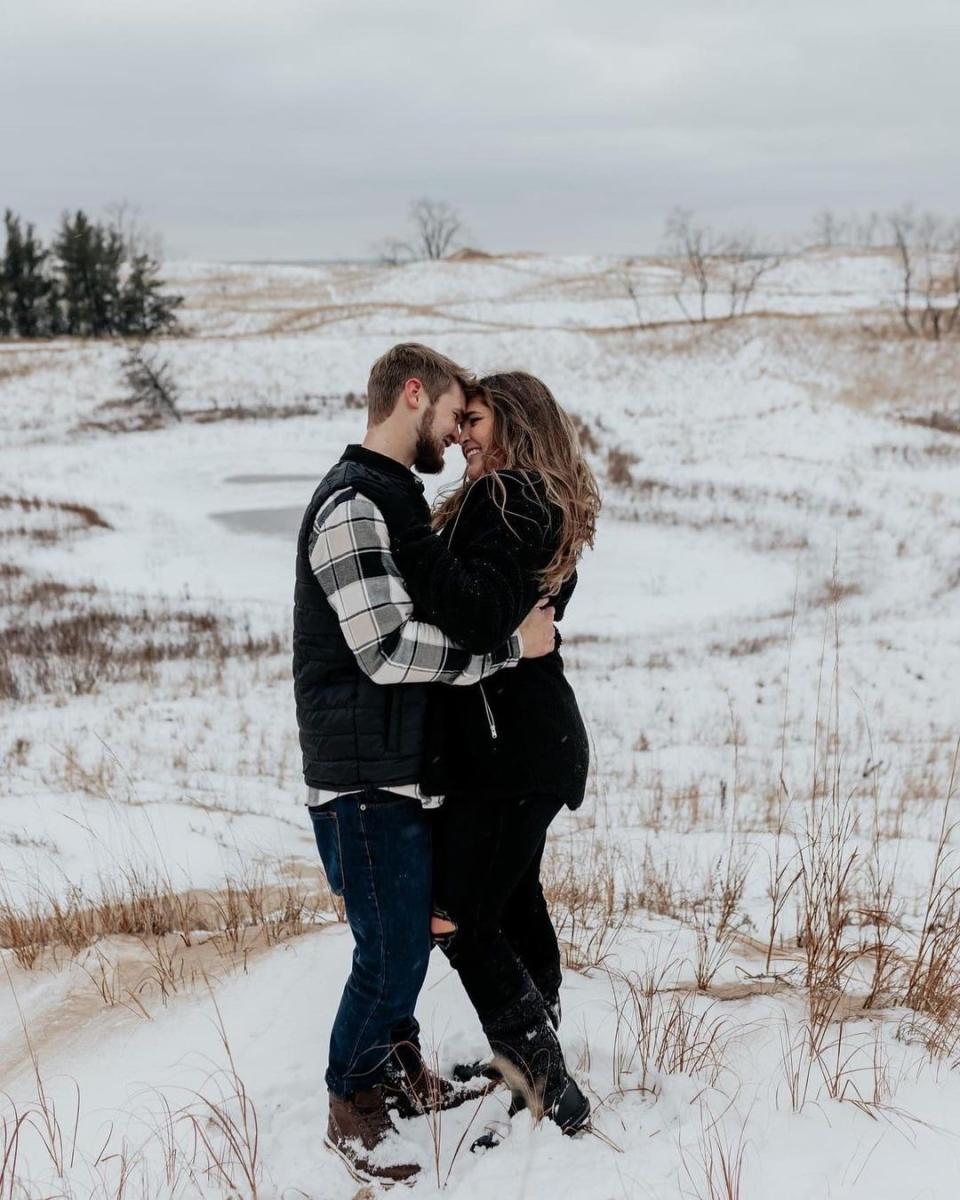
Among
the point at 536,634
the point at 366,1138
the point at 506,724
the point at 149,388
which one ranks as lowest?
the point at 366,1138

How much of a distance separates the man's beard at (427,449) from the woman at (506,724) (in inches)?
4.1

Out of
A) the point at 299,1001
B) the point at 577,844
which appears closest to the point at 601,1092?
the point at 299,1001

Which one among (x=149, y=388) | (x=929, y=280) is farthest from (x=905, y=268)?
(x=149, y=388)

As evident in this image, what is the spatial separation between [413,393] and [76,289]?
52.9 metres

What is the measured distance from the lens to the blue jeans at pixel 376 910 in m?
2.34

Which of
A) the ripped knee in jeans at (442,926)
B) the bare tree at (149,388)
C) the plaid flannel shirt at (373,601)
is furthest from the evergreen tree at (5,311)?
the ripped knee in jeans at (442,926)

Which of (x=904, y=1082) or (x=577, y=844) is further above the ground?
(x=904, y=1082)

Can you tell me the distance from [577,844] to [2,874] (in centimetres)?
317

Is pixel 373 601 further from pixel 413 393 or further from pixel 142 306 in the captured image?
pixel 142 306

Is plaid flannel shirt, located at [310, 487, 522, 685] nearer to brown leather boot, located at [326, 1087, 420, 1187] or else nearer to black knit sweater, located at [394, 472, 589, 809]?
black knit sweater, located at [394, 472, 589, 809]

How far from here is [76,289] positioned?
4791 cm

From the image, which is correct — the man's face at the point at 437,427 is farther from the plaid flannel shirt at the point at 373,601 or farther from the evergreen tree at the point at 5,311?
the evergreen tree at the point at 5,311

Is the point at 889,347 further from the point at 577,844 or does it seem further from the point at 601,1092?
the point at 601,1092

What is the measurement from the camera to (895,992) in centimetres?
299
